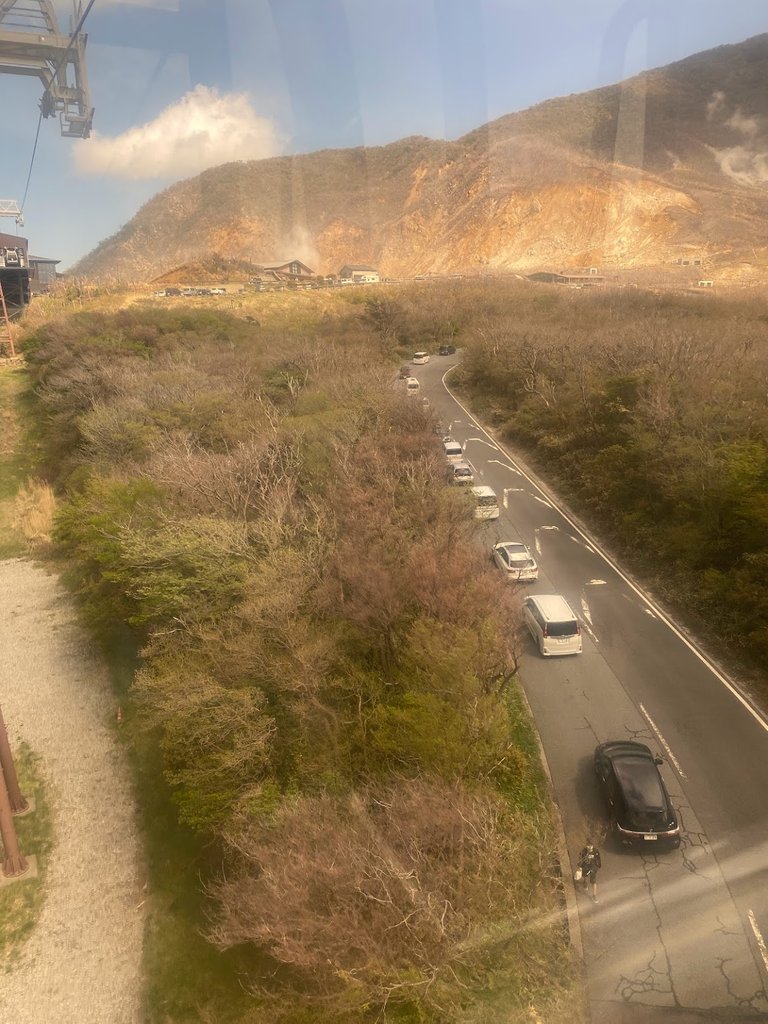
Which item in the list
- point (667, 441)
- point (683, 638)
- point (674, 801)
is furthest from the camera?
point (667, 441)

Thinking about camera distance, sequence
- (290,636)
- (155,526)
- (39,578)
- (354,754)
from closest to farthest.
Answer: (354,754), (290,636), (155,526), (39,578)

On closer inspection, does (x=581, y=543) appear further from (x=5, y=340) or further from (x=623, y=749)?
(x=5, y=340)

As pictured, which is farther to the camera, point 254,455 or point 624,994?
point 254,455

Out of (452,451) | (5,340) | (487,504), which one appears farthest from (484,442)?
(5,340)

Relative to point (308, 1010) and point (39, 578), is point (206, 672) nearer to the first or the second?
point (308, 1010)

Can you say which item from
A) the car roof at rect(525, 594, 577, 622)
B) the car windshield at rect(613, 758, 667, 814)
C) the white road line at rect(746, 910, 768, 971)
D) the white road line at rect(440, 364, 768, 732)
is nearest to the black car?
the car windshield at rect(613, 758, 667, 814)

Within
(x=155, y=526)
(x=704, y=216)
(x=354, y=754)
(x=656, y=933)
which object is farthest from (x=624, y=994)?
(x=704, y=216)
